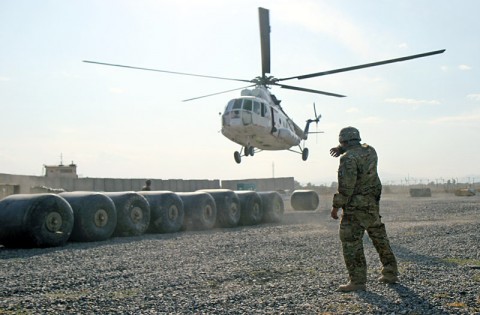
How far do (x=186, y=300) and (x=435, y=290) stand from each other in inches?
124

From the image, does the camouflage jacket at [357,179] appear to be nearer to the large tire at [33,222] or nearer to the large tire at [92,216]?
the large tire at [33,222]

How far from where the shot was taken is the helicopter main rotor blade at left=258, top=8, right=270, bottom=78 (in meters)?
26.2

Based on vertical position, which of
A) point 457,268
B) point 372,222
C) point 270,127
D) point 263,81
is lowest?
point 457,268

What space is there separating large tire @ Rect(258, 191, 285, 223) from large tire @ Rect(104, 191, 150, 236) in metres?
6.48

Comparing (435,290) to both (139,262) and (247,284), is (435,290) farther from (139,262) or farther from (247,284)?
(139,262)

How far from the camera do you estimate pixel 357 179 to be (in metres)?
6.80

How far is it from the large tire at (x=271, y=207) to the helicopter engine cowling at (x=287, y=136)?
768cm

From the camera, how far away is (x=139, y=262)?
30.4 ft

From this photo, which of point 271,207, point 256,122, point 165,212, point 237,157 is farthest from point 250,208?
point 237,157

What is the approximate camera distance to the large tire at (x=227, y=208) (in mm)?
17969

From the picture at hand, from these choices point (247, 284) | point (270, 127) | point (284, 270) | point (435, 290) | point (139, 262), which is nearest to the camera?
point (435, 290)

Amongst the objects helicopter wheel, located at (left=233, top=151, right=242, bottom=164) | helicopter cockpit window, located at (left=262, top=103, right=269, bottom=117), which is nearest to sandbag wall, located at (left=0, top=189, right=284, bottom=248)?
helicopter cockpit window, located at (left=262, top=103, right=269, bottom=117)

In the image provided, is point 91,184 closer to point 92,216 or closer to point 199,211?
point 199,211

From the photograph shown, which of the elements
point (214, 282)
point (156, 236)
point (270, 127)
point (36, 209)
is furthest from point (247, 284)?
point (270, 127)
